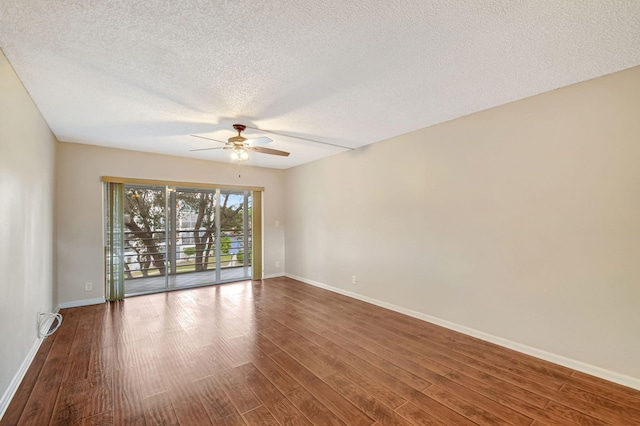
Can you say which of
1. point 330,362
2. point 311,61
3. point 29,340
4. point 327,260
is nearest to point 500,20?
point 311,61

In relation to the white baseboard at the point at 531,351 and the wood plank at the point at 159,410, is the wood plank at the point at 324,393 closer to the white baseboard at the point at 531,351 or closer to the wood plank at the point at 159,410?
the wood plank at the point at 159,410

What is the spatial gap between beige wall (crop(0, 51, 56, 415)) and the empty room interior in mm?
31

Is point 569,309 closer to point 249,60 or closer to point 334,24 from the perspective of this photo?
point 334,24

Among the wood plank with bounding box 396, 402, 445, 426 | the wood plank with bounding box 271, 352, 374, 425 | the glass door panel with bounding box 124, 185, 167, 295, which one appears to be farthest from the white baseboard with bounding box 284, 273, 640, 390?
the glass door panel with bounding box 124, 185, 167, 295

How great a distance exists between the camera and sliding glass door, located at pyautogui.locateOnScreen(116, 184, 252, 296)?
4.96 m

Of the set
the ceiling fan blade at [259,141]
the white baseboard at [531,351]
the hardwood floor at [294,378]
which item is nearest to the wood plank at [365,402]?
the hardwood floor at [294,378]

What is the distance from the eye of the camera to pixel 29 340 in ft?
8.35

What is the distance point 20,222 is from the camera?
7.59 feet

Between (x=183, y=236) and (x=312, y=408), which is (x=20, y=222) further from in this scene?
(x=183, y=236)

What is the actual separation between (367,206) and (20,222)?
3.92m

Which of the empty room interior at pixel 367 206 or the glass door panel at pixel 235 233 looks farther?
the glass door panel at pixel 235 233

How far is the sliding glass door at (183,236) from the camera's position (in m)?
4.96

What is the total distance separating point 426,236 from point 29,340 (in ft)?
14.3

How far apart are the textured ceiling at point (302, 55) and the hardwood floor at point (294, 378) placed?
2.51 metres
